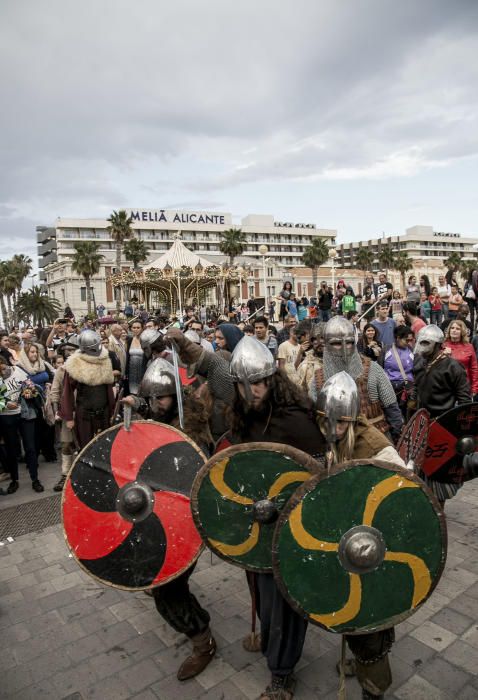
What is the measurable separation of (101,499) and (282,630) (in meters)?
1.19

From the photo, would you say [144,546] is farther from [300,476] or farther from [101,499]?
[300,476]

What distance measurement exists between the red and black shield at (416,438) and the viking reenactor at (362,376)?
2.76 ft

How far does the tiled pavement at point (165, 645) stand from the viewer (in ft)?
8.77

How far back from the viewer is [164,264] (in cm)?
3553

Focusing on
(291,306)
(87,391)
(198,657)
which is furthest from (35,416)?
(291,306)

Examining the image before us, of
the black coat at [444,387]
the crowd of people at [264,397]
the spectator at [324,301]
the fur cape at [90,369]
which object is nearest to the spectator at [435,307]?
the spectator at [324,301]

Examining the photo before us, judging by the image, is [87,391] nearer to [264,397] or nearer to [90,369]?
[90,369]

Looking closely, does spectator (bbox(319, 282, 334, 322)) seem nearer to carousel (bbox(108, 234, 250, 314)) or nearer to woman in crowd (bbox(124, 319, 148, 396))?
woman in crowd (bbox(124, 319, 148, 396))

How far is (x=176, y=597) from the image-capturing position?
277 centimetres

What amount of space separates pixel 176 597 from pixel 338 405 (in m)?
1.54

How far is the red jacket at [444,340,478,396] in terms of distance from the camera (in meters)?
5.69

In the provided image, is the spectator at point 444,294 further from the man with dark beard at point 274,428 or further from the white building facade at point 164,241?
the white building facade at point 164,241

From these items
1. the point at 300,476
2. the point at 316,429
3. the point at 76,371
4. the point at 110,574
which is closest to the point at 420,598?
the point at 300,476

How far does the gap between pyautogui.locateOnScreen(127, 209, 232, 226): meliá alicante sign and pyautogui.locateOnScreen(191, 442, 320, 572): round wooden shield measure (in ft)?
284
